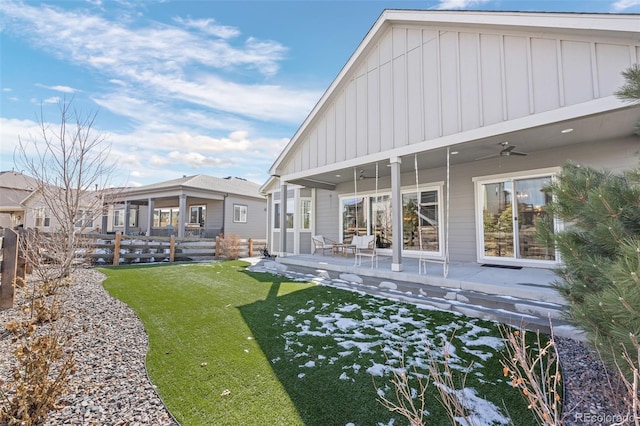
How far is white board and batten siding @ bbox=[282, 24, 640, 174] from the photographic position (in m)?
4.34

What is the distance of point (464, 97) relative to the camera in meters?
5.56

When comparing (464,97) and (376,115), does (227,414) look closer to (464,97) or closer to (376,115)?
(464,97)

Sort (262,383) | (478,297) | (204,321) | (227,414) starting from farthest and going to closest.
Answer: (478,297), (204,321), (262,383), (227,414)

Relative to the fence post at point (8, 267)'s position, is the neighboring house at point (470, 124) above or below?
above

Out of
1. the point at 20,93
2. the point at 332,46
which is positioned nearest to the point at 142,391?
the point at 20,93

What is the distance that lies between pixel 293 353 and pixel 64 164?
6.36 metres

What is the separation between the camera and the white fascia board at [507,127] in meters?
4.06

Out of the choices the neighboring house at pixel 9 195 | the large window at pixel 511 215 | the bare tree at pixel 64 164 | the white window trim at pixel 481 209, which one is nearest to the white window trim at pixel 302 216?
the white window trim at pixel 481 209

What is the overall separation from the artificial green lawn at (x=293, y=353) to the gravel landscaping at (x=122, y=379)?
0.16 metres

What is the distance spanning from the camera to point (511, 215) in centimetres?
694

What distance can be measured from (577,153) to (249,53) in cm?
1043

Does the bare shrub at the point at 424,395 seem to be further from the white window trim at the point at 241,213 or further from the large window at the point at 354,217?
the white window trim at the point at 241,213

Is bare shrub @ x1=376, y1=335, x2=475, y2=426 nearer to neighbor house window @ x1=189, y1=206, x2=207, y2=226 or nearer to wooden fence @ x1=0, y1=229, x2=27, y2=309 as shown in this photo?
wooden fence @ x1=0, y1=229, x2=27, y2=309

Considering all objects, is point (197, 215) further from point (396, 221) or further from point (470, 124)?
point (470, 124)
